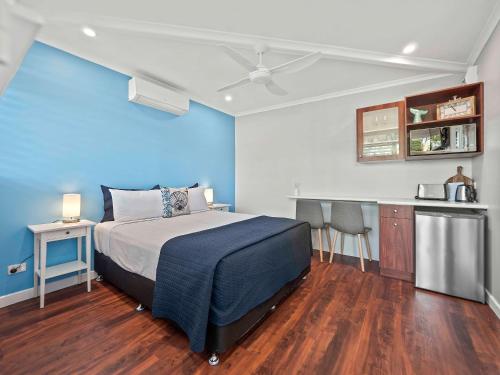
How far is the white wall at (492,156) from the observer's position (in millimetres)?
1901

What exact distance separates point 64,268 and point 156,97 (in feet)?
7.35

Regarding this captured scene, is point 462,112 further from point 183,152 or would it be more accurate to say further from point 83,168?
point 83,168

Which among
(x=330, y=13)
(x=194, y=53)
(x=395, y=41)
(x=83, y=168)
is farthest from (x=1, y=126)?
(x=395, y=41)

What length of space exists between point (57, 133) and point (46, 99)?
0.34m

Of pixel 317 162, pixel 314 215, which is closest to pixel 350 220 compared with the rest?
pixel 314 215

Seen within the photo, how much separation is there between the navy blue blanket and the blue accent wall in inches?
61.4

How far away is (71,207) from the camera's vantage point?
2.30 m

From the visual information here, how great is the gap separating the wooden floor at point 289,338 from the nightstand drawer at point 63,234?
1.99ft

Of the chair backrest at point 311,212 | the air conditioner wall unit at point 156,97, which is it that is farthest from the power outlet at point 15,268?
the chair backrest at point 311,212

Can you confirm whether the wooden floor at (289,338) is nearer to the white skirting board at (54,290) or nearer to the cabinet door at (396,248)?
the white skirting board at (54,290)

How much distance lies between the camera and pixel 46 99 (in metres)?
2.30

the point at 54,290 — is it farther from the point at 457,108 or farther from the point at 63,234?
the point at 457,108

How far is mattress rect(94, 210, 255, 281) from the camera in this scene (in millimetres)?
1843

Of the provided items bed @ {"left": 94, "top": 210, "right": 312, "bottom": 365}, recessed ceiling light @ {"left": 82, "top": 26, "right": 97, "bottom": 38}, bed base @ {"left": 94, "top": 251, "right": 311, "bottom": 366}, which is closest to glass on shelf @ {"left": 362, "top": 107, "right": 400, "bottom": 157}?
bed @ {"left": 94, "top": 210, "right": 312, "bottom": 365}
